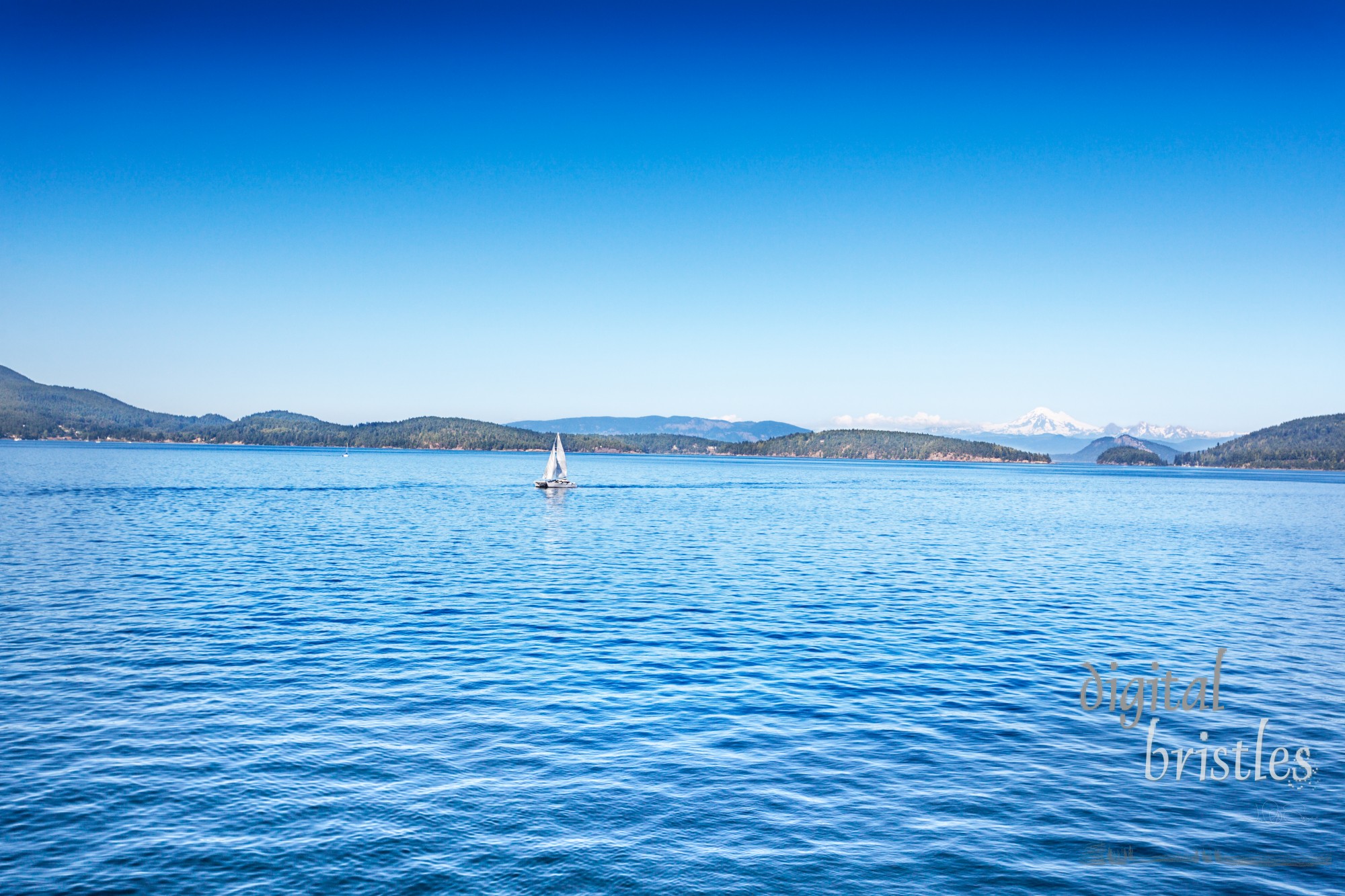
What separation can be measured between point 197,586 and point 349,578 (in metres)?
6.86

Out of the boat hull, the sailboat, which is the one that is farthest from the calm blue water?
the sailboat

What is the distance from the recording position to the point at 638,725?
65.3 ft

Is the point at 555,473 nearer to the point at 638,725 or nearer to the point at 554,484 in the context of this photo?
the point at 554,484

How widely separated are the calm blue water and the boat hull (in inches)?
2877

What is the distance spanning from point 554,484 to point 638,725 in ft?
360

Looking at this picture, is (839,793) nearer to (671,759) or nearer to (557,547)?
(671,759)

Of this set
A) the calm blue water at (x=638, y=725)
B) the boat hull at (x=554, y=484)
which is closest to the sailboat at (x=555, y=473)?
the boat hull at (x=554, y=484)

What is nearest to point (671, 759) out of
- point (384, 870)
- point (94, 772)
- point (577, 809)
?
point (577, 809)

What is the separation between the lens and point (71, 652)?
25.4 meters

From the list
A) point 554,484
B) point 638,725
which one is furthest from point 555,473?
point 638,725

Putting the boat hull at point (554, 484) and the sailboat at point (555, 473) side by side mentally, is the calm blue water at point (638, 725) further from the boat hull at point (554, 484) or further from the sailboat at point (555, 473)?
the sailboat at point (555, 473)

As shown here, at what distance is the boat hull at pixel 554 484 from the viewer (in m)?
125

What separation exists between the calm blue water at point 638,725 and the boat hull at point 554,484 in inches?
2877

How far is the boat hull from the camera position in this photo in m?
125
